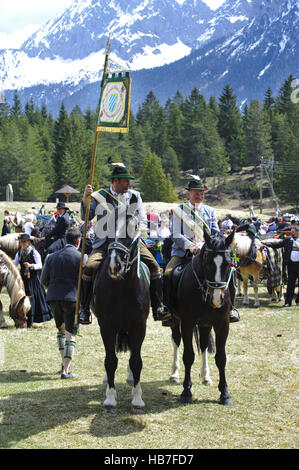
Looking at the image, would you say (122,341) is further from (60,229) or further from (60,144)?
(60,144)

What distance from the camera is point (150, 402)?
276 inches

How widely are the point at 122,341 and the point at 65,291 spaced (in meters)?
1.84

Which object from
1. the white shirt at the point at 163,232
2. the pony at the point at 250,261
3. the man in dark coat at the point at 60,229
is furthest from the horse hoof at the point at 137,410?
the white shirt at the point at 163,232

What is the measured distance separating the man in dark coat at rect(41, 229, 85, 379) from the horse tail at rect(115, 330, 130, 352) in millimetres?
1285

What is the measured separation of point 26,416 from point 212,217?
3824mm

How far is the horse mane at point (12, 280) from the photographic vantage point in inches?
439

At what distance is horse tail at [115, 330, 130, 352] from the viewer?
22.2 ft

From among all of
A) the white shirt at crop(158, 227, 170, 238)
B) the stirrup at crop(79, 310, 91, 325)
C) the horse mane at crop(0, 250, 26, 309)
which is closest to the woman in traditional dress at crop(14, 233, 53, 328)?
the horse mane at crop(0, 250, 26, 309)

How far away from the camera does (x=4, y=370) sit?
8812mm

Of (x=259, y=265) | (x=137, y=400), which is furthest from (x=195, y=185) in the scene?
(x=259, y=265)

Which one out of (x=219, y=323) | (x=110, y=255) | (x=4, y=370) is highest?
(x=110, y=255)

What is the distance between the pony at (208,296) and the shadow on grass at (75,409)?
468 mm
